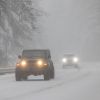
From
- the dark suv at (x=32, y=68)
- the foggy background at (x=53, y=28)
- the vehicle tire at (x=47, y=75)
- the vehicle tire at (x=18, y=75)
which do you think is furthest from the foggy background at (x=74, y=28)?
the vehicle tire at (x=18, y=75)

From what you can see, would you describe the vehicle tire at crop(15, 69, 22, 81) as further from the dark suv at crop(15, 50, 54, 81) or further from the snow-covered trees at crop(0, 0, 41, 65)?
the snow-covered trees at crop(0, 0, 41, 65)

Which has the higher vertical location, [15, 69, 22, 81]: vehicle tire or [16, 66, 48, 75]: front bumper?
[16, 66, 48, 75]: front bumper

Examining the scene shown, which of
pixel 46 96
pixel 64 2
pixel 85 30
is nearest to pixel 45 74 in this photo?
pixel 46 96

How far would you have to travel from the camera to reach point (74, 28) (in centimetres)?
12325

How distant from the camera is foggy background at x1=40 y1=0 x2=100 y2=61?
98.6 metres

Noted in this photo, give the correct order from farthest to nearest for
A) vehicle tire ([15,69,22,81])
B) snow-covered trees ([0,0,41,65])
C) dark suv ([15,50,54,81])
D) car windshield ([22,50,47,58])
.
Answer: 1. snow-covered trees ([0,0,41,65])
2. car windshield ([22,50,47,58])
3. dark suv ([15,50,54,81])
4. vehicle tire ([15,69,22,81])

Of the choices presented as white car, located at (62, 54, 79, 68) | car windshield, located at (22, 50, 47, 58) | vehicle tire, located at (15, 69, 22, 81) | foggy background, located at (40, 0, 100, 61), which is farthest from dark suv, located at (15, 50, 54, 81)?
foggy background, located at (40, 0, 100, 61)

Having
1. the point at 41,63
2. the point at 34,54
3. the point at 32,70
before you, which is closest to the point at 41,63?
the point at 41,63

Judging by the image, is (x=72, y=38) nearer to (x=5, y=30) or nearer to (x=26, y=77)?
(x=5, y=30)

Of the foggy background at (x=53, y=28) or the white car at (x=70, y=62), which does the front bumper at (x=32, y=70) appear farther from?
the white car at (x=70, y=62)

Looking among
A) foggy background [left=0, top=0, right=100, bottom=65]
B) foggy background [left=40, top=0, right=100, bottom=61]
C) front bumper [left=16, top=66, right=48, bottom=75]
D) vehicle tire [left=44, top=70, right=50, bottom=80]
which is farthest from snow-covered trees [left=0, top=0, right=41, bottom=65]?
foggy background [left=40, top=0, right=100, bottom=61]

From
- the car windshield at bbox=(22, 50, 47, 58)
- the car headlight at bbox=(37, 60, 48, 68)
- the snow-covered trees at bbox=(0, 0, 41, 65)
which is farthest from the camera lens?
the snow-covered trees at bbox=(0, 0, 41, 65)

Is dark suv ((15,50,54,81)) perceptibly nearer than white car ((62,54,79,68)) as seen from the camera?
Yes

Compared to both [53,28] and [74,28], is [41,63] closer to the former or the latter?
[74,28]
